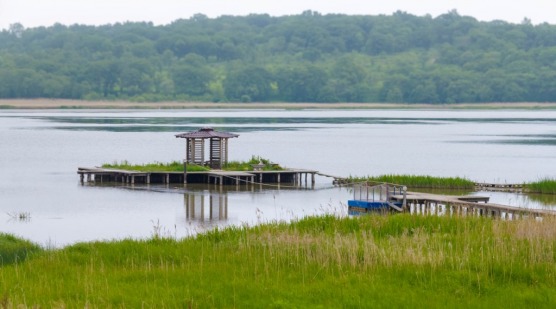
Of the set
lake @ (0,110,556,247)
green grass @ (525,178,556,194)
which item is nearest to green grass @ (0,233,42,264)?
lake @ (0,110,556,247)

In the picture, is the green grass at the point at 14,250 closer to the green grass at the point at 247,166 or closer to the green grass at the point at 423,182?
the green grass at the point at 423,182

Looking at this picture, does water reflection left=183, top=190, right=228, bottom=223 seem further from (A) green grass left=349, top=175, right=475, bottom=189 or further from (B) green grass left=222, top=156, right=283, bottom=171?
(A) green grass left=349, top=175, right=475, bottom=189

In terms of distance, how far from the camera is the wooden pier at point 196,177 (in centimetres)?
4797

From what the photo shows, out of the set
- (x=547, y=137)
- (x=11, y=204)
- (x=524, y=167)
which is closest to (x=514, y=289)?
(x=11, y=204)

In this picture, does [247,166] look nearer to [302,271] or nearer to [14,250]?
[14,250]

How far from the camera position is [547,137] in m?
105

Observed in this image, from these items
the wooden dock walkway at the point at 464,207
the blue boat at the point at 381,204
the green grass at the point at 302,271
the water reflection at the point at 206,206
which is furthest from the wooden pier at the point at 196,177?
the green grass at the point at 302,271

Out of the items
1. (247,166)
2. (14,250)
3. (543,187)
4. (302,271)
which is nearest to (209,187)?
(247,166)

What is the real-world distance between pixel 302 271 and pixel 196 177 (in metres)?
32.1

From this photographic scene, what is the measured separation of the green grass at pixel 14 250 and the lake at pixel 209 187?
188 cm

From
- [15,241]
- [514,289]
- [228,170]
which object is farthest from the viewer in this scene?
[228,170]

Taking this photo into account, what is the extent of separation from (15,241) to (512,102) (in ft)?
596

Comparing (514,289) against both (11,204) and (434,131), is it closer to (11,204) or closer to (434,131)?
(11,204)

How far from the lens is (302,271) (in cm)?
1681
